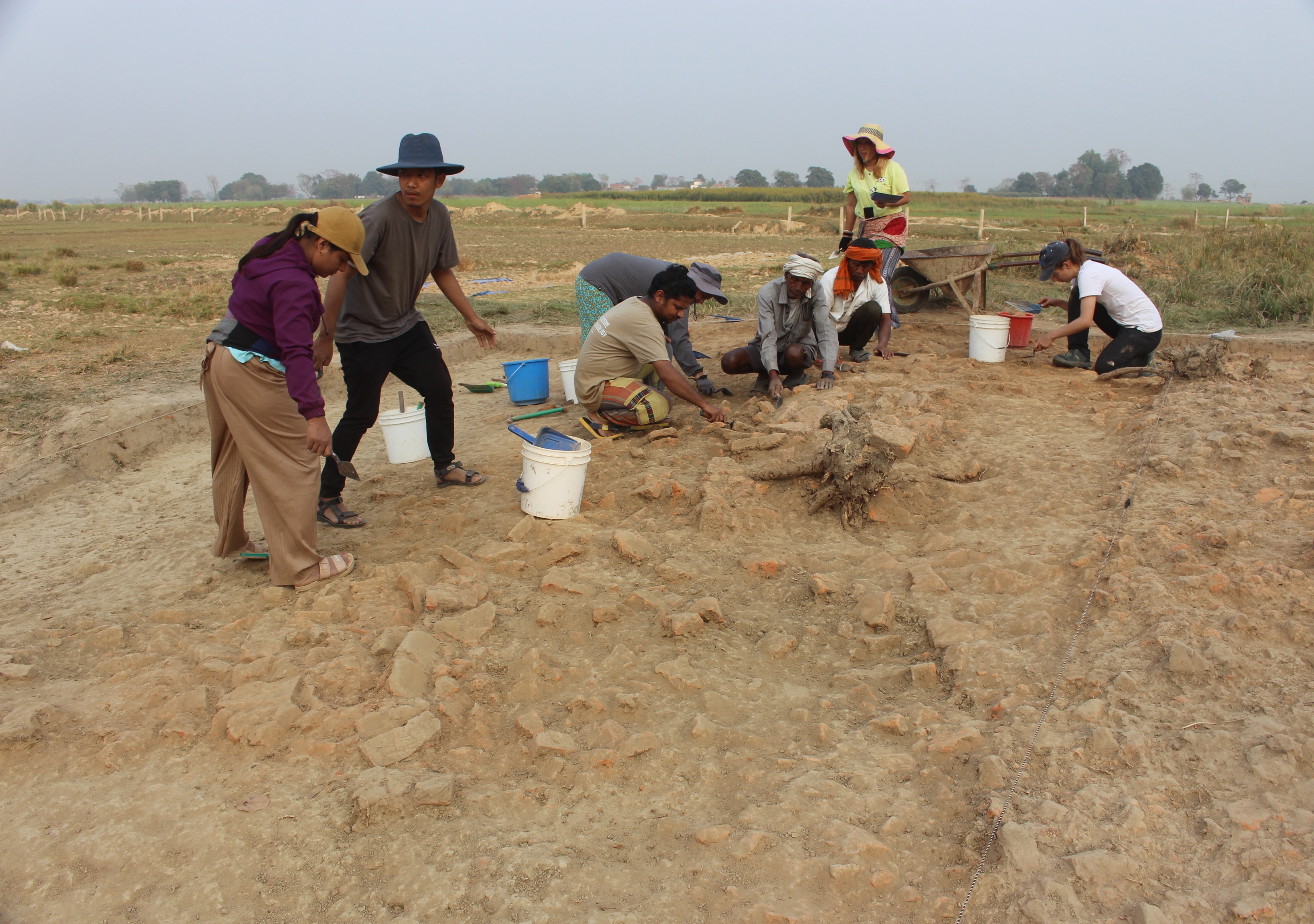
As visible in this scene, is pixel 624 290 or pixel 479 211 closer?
pixel 624 290

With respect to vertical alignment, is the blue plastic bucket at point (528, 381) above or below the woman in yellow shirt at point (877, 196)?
below

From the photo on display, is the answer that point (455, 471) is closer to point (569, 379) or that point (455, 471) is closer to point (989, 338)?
point (569, 379)

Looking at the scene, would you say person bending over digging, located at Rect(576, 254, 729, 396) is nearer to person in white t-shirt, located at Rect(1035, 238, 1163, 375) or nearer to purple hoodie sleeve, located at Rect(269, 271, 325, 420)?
person in white t-shirt, located at Rect(1035, 238, 1163, 375)

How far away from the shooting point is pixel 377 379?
376 centimetres

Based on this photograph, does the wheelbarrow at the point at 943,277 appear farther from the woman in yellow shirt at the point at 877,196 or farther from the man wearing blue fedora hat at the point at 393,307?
the man wearing blue fedora hat at the point at 393,307

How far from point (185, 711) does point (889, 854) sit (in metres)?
1.99

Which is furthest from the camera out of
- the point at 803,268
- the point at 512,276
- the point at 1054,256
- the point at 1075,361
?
the point at 512,276

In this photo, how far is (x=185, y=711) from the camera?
8.05ft

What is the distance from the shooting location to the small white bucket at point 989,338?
5.99m

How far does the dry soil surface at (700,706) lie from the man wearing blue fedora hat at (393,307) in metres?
0.47

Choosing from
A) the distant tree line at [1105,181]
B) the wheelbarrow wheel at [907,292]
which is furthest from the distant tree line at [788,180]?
the wheelbarrow wheel at [907,292]

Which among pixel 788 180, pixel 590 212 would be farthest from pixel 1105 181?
pixel 590 212

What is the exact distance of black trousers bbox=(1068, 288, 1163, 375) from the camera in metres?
5.54

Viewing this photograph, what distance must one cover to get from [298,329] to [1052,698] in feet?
8.67
